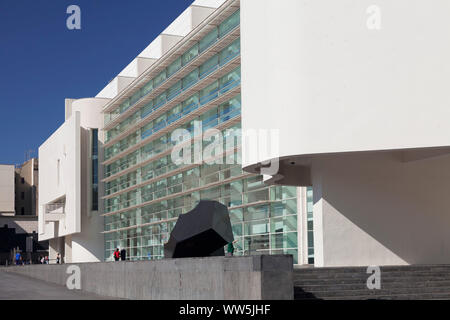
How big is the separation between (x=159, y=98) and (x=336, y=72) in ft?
99.6

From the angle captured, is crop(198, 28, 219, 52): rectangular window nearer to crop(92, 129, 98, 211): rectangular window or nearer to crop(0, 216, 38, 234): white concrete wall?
crop(92, 129, 98, 211): rectangular window

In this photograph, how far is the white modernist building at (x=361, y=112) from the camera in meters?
19.5

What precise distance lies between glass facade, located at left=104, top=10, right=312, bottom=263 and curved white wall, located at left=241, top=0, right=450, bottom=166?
11802 mm

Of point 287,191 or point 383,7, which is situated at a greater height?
point 383,7

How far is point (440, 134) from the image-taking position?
19.3 m

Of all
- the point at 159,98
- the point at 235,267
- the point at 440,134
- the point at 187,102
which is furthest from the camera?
the point at 159,98

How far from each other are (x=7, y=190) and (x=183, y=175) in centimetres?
6341

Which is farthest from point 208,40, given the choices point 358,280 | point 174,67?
point 358,280

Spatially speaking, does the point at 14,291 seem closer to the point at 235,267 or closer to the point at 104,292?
the point at 104,292

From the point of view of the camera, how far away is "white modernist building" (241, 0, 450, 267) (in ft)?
64.0

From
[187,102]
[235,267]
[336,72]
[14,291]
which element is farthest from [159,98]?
[235,267]

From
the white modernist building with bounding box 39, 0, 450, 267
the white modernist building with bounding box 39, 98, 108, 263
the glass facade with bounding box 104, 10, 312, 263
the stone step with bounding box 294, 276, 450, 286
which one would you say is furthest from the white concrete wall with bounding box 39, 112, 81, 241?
the stone step with bounding box 294, 276, 450, 286

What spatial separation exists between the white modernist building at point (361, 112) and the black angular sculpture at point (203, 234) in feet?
9.28

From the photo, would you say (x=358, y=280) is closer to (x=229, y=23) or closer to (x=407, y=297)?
(x=407, y=297)
